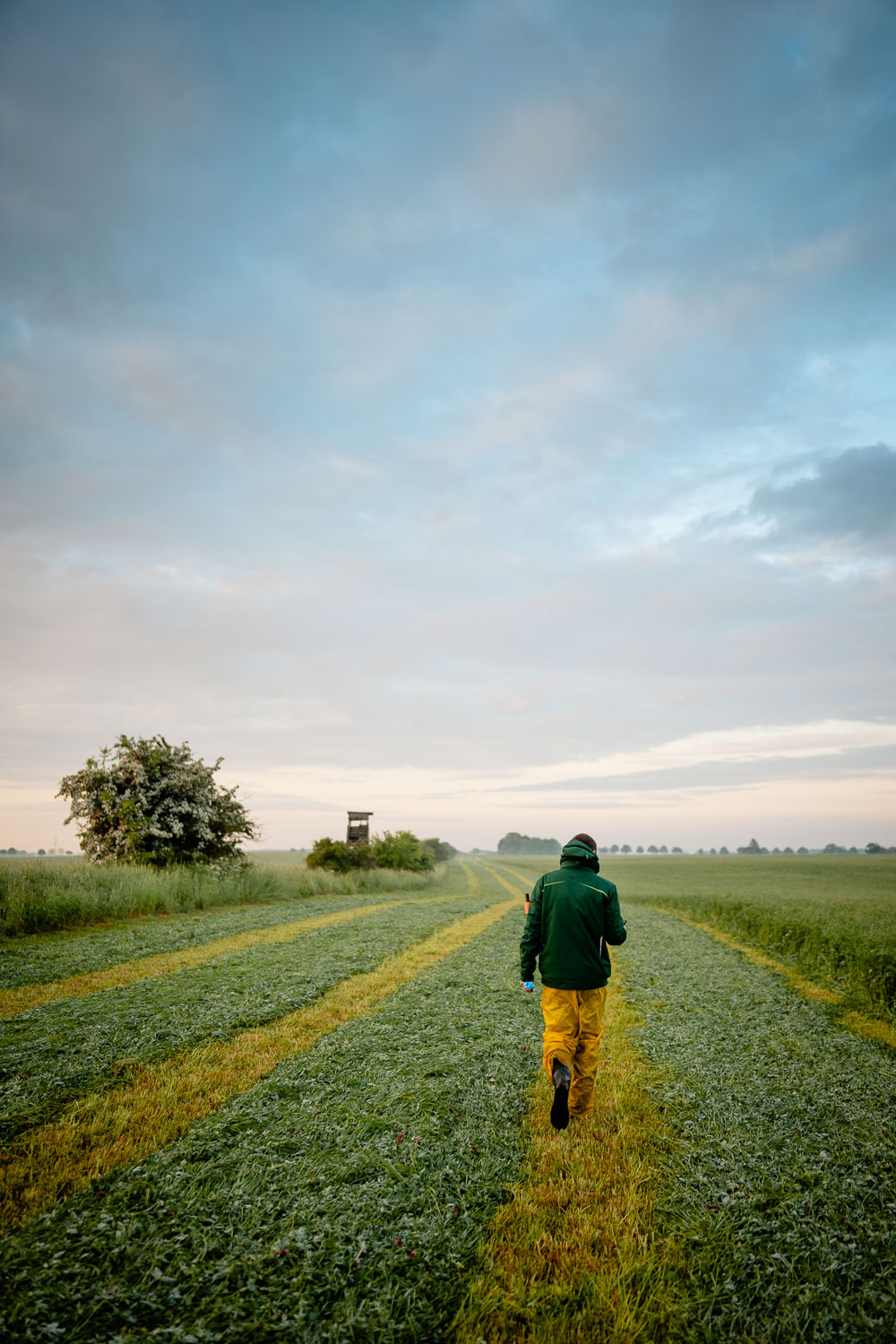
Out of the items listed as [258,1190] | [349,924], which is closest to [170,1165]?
[258,1190]

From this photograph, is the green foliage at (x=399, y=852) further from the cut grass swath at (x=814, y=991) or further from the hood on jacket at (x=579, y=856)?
the hood on jacket at (x=579, y=856)

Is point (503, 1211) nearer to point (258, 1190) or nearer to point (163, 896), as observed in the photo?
point (258, 1190)

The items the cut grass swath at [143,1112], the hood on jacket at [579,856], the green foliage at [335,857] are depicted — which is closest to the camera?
the cut grass swath at [143,1112]

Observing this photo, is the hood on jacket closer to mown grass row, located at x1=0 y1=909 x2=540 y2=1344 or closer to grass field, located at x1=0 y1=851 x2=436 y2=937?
mown grass row, located at x1=0 y1=909 x2=540 y2=1344

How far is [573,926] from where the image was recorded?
6.87m

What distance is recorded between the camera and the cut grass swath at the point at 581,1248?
3854mm

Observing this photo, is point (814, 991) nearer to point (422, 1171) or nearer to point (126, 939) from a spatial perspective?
point (422, 1171)

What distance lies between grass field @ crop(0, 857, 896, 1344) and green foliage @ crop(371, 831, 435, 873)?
34558 millimetres

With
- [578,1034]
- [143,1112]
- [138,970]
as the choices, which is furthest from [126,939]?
[578,1034]

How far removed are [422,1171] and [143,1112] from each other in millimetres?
3136

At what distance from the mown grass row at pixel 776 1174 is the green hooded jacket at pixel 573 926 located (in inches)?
71.7

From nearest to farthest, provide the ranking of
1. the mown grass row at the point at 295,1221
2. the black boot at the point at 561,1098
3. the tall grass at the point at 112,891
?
the mown grass row at the point at 295,1221 < the black boot at the point at 561,1098 < the tall grass at the point at 112,891

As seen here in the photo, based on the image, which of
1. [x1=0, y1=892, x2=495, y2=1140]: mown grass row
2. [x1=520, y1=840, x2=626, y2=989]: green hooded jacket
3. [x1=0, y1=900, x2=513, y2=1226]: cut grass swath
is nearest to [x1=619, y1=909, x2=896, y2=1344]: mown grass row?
[x1=520, y1=840, x2=626, y2=989]: green hooded jacket

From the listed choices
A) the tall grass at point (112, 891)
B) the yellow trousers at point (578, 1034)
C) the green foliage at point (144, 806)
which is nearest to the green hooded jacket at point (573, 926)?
the yellow trousers at point (578, 1034)
